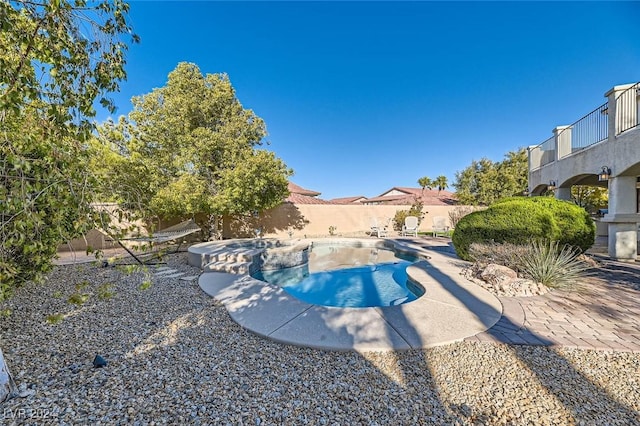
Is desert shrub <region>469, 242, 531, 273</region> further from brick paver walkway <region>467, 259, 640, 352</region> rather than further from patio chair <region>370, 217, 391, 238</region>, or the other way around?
patio chair <region>370, 217, 391, 238</region>

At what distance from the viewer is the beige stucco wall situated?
50.4 feet

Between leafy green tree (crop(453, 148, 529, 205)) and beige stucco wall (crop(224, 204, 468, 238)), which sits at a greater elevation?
leafy green tree (crop(453, 148, 529, 205))

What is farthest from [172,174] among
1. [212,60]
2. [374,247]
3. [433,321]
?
[433,321]

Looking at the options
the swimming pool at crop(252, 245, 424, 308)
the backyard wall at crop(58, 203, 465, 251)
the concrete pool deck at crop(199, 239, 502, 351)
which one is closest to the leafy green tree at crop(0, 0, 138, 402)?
the concrete pool deck at crop(199, 239, 502, 351)

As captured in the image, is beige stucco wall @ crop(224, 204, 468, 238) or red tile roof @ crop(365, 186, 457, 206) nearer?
beige stucco wall @ crop(224, 204, 468, 238)

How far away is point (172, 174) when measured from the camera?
1172 centimetres

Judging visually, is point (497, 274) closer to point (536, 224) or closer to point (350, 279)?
point (536, 224)

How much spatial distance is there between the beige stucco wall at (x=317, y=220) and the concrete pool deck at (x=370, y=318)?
398 inches

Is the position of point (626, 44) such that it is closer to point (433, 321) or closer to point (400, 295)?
point (400, 295)

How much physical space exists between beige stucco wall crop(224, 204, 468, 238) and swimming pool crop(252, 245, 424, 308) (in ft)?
14.1

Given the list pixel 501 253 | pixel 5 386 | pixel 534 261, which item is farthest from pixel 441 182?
pixel 5 386

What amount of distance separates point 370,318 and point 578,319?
300 centimetres

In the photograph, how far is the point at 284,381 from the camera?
8.34 feet

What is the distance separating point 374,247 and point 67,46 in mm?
11795
